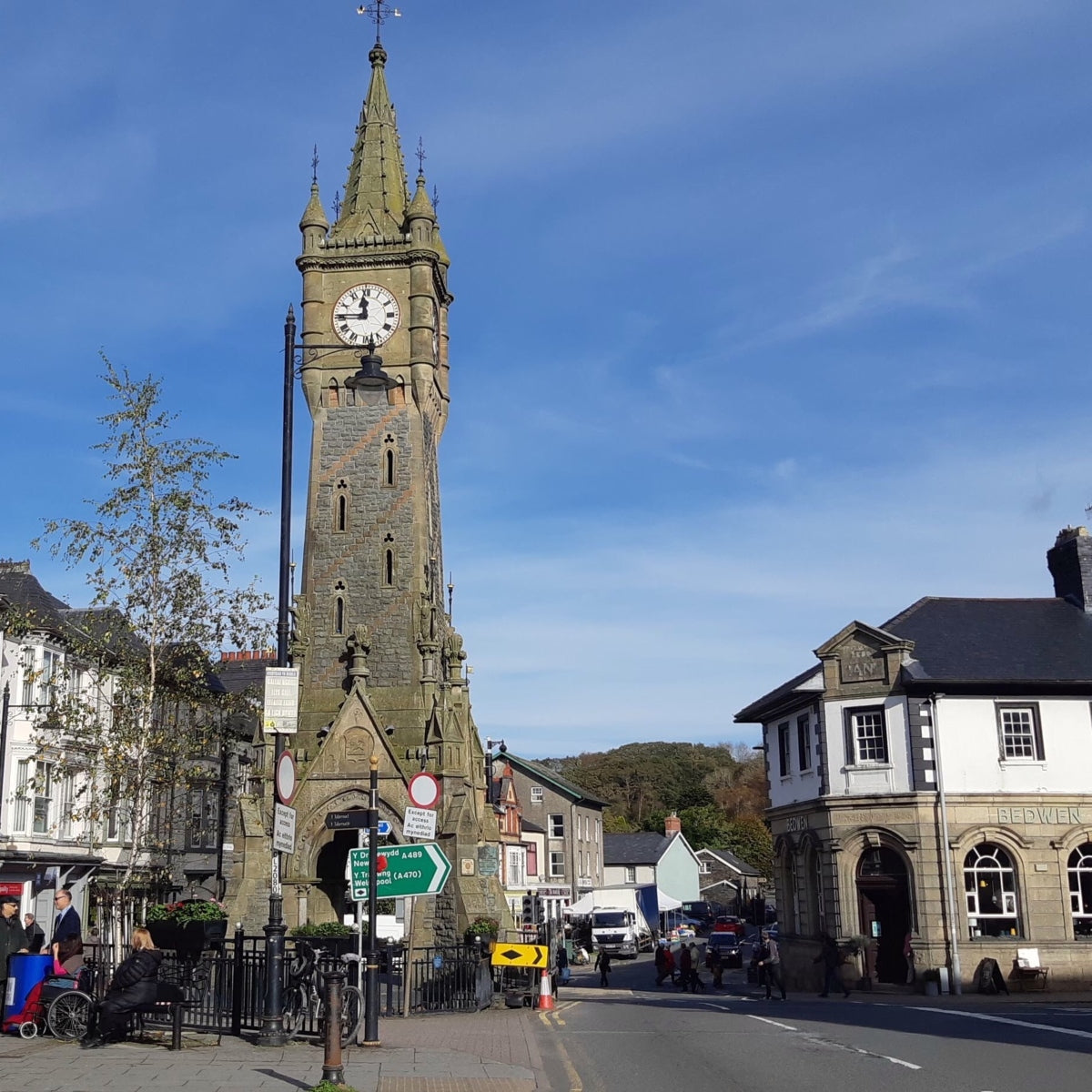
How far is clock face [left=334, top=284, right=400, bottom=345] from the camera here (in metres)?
42.6

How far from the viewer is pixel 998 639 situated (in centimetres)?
3325

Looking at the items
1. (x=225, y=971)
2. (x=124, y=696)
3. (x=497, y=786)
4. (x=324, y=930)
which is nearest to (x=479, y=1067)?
(x=225, y=971)

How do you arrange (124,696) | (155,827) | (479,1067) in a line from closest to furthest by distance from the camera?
(479,1067)
(124,696)
(155,827)

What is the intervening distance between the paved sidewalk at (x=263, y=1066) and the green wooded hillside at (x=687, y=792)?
273ft

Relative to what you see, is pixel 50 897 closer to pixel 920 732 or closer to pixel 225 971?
pixel 225 971

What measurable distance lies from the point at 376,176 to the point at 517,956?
3045cm

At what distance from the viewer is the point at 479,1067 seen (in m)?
13.9

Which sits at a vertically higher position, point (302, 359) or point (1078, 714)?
point (302, 359)

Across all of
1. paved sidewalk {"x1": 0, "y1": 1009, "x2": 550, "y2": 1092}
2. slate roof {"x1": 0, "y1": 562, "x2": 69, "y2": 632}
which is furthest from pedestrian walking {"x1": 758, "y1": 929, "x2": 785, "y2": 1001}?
slate roof {"x1": 0, "y1": 562, "x2": 69, "y2": 632}

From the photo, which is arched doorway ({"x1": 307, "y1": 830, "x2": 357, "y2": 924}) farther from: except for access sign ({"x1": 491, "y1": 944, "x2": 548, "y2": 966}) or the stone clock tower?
except for access sign ({"x1": 491, "y1": 944, "x2": 548, "y2": 966})

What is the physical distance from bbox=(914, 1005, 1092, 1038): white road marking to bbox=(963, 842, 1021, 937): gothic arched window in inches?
250

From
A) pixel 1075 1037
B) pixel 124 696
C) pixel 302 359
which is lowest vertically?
pixel 1075 1037

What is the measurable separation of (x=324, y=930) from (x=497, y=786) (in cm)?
3678

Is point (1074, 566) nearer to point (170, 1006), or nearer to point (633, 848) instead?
point (170, 1006)
